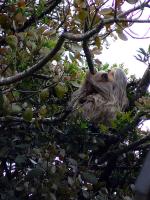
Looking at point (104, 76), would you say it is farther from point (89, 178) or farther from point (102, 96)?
point (89, 178)

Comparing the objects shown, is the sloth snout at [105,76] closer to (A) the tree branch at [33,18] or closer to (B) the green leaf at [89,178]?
(A) the tree branch at [33,18]

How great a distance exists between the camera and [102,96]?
6.66m

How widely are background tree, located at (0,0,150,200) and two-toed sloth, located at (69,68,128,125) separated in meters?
1.32

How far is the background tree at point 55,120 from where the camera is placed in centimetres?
317

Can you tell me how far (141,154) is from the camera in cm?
457

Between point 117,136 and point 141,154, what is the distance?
0.36m

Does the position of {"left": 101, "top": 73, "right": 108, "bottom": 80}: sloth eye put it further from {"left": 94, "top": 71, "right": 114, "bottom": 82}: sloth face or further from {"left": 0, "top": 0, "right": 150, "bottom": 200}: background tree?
{"left": 0, "top": 0, "right": 150, "bottom": 200}: background tree

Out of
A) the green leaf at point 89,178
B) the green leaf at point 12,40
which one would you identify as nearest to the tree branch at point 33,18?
the green leaf at point 12,40

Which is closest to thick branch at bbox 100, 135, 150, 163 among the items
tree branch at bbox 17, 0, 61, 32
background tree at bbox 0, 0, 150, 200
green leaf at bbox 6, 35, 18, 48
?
background tree at bbox 0, 0, 150, 200

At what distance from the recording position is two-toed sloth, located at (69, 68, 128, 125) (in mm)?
6031

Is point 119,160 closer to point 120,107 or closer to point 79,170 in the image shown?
point 79,170

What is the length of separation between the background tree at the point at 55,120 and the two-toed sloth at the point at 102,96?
132cm

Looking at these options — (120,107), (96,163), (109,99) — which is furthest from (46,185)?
(109,99)

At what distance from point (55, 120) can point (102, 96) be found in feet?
9.83
